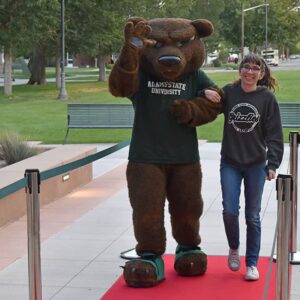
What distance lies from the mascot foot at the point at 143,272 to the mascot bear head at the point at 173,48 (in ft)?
4.62

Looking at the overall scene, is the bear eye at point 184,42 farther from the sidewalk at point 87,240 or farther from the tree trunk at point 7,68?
the tree trunk at point 7,68

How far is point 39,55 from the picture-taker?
1651 inches

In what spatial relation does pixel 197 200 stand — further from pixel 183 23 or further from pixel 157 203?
pixel 183 23

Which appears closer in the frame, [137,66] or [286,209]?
[286,209]

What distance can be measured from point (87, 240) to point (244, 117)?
2.44 m

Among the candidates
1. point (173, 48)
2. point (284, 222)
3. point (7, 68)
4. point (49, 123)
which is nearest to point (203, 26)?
point (173, 48)

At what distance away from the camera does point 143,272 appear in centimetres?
550

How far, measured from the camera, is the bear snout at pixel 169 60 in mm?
5375

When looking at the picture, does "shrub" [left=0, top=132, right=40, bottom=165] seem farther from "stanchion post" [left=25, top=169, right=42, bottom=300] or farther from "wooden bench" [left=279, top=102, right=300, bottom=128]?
"stanchion post" [left=25, top=169, right=42, bottom=300]

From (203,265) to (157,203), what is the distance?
2.26 feet

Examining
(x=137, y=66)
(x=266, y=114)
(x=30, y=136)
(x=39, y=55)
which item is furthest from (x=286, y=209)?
(x=39, y=55)

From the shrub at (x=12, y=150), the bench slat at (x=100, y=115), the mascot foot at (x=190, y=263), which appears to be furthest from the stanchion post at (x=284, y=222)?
the bench slat at (x=100, y=115)

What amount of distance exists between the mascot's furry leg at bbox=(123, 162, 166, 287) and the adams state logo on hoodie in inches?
26.6

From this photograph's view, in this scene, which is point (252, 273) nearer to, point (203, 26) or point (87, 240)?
point (203, 26)
